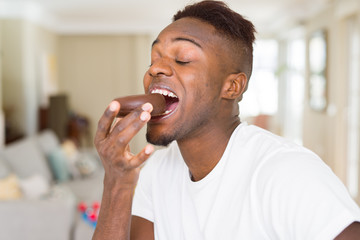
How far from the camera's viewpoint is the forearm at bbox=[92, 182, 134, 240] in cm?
97

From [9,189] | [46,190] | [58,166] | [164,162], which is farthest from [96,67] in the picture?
[164,162]

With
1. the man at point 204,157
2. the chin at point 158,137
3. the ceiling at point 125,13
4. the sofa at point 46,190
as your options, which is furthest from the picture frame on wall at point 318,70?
the chin at point 158,137

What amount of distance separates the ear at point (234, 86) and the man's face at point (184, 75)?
0.03 m

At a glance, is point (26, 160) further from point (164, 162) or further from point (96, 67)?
point (96, 67)

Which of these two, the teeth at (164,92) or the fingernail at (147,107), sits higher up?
the teeth at (164,92)

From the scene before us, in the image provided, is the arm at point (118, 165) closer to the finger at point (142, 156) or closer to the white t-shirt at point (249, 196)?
the finger at point (142, 156)

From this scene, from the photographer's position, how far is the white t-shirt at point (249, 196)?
748 millimetres

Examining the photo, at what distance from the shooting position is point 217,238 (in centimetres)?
92

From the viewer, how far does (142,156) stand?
0.87m

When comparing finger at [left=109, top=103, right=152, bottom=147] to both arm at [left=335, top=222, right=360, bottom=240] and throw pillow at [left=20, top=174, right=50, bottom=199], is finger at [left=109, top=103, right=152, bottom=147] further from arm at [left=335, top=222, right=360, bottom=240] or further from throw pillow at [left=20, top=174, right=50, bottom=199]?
throw pillow at [left=20, top=174, right=50, bottom=199]

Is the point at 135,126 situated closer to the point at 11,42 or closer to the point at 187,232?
the point at 187,232

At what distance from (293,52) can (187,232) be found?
8.40 meters

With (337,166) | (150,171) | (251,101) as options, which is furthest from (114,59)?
(150,171)

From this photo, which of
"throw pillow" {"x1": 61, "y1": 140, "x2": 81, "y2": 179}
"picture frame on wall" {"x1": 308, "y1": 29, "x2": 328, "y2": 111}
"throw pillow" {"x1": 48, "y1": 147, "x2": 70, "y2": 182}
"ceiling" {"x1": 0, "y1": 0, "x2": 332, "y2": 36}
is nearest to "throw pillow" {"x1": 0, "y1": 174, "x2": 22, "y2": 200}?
"throw pillow" {"x1": 48, "y1": 147, "x2": 70, "y2": 182}
